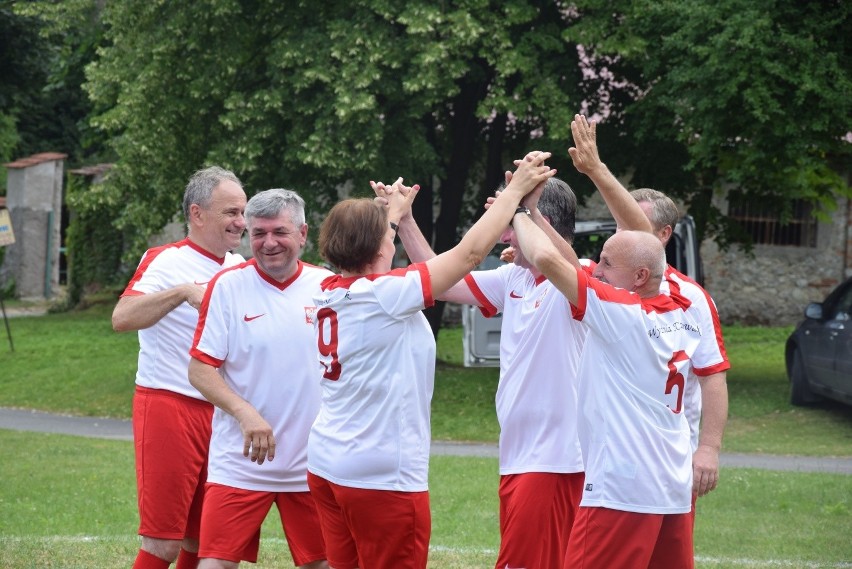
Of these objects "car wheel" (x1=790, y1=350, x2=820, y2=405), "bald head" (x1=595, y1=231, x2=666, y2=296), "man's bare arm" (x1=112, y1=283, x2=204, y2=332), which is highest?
"bald head" (x1=595, y1=231, x2=666, y2=296)

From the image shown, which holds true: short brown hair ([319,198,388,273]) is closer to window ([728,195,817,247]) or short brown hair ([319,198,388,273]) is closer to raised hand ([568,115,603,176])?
raised hand ([568,115,603,176])

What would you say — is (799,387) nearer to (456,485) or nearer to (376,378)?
(456,485)

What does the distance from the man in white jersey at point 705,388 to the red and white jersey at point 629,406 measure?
47 cm

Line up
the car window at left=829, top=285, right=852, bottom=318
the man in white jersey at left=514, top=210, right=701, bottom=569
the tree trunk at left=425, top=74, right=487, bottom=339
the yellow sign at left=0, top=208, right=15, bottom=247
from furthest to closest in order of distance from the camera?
the yellow sign at left=0, top=208, right=15, bottom=247
the tree trunk at left=425, top=74, right=487, bottom=339
the car window at left=829, top=285, right=852, bottom=318
the man in white jersey at left=514, top=210, right=701, bottom=569

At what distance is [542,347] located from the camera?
214 inches

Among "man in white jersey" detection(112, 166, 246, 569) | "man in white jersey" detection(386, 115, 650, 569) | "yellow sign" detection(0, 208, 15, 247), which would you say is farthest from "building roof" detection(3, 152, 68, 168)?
"man in white jersey" detection(386, 115, 650, 569)

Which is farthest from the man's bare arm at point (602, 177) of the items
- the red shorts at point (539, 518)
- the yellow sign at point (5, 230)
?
the yellow sign at point (5, 230)

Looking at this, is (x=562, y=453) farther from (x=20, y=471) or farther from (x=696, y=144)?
(x=696, y=144)

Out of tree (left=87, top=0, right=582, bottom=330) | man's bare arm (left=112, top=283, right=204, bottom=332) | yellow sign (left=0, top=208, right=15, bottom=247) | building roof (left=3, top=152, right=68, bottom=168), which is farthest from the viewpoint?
building roof (left=3, top=152, right=68, bottom=168)

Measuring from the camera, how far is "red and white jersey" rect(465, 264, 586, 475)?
17.7 ft

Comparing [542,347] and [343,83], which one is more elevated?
[343,83]

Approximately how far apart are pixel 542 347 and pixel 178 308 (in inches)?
74.0

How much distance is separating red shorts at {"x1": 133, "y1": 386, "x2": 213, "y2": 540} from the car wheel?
13.1 meters

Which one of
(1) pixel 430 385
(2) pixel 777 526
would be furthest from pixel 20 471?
(1) pixel 430 385
